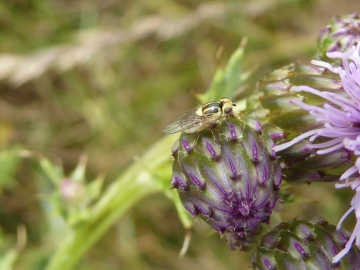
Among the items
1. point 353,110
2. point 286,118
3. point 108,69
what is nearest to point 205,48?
point 108,69

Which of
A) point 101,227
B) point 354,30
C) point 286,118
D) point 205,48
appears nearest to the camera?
point 286,118

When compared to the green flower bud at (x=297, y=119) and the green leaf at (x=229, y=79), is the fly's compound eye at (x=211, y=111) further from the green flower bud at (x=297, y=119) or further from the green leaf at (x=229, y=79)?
the green leaf at (x=229, y=79)

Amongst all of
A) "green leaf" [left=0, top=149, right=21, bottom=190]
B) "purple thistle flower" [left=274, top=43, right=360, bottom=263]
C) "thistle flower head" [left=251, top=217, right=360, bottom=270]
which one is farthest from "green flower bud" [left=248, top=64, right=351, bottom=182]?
"green leaf" [left=0, top=149, right=21, bottom=190]

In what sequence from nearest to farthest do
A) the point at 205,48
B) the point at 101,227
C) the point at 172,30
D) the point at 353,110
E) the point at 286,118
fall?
the point at 353,110, the point at 286,118, the point at 101,227, the point at 172,30, the point at 205,48

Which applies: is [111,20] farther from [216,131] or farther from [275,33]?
[216,131]

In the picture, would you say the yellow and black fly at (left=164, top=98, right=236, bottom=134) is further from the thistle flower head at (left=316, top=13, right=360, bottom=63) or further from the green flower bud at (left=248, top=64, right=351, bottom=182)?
the thistle flower head at (left=316, top=13, right=360, bottom=63)

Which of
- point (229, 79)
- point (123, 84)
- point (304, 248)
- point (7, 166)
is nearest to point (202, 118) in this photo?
point (304, 248)

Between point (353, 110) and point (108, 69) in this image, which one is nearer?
point (353, 110)

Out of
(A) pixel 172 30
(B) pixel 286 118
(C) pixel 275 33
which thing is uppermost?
(B) pixel 286 118
